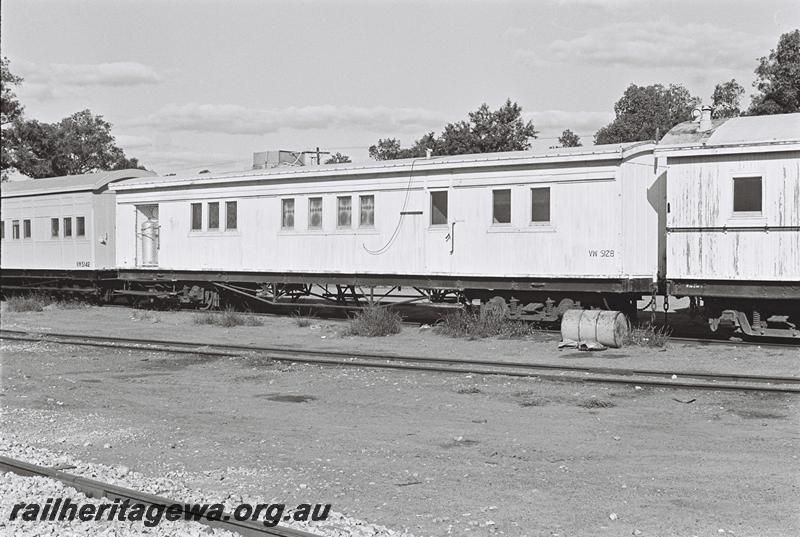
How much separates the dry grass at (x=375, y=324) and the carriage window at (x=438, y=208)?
80.7 inches

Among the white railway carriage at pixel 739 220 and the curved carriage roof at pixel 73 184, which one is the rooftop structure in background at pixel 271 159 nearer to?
the curved carriage roof at pixel 73 184

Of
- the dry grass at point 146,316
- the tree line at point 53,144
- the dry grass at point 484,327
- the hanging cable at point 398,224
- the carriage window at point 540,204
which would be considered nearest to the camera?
the carriage window at point 540,204

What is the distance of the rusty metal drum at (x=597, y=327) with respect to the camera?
14.1 meters

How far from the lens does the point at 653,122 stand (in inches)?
2297

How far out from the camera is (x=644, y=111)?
61.9 meters

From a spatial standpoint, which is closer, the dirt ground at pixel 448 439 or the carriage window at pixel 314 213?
the dirt ground at pixel 448 439

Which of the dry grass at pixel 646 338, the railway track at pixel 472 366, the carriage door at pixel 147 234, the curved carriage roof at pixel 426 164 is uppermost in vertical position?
the curved carriage roof at pixel 426 164

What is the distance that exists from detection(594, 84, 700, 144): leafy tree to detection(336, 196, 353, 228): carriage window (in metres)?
38.7

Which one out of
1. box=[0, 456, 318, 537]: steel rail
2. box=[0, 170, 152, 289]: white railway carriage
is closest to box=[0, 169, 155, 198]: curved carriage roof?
box=[0, 170, 152, 289]: white railway carriage

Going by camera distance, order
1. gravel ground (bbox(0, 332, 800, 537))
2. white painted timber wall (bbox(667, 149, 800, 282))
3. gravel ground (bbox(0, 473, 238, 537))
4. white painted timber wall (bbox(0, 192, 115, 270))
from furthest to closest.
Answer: white painted timber wall (bbox(0, 192, 115, 270)), white painted timber wall (bbox(667, 149, 800, 282)), gravel ground (bbox(0, 332, 800, 537)), gravel ground (bbox(0, 473, 238, 537))

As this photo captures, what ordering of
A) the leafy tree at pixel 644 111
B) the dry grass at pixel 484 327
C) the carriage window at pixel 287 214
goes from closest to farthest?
the dry grass at pixel 484 327
the carriage window at pixel 287 214
the leafy tree at pixel 644 111

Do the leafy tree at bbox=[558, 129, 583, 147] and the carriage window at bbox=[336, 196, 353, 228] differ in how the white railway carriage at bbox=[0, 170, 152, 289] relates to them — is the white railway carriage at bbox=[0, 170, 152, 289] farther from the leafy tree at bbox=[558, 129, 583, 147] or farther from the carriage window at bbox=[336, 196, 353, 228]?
the leafy tree at bbox=[558, 129, 583, 147]

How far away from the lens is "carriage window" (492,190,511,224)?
16.1 metres

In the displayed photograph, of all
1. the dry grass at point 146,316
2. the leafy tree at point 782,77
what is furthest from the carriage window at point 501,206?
the leafy tree at point 782,77
